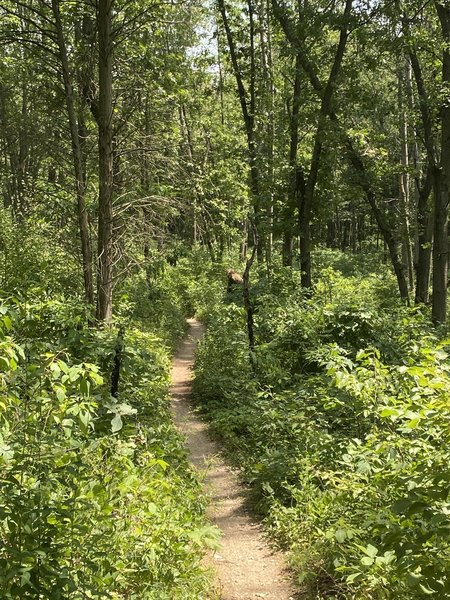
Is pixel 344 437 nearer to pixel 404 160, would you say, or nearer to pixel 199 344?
pixel 199 344

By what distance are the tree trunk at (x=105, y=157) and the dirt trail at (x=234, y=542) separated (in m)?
2.49

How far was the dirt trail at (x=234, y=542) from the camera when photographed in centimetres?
425

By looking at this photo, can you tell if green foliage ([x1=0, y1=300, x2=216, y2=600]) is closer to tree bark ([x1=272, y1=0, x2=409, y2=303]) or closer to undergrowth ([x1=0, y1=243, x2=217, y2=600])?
undergrowth ([x1=0, y1=243, x2=217, y2=600])

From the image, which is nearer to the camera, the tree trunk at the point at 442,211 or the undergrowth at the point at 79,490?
the undergrowth at the point at 79,490

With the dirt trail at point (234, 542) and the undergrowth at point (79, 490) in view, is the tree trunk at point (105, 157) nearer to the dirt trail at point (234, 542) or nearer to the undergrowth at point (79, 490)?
the undergrowth at point (79, 490)

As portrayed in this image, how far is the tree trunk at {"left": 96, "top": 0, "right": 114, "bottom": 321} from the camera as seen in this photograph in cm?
693

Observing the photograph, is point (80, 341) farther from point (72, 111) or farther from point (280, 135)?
point (280, 135)

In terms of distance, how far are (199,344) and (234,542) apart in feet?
23.4

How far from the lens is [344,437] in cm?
563

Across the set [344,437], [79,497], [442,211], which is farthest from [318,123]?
[79,497]

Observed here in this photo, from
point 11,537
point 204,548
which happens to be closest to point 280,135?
point 204,548

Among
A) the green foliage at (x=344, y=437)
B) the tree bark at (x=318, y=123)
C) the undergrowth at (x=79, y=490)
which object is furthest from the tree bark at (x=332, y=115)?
the undergrowth at (x=79, y=490)

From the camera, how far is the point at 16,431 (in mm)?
3271

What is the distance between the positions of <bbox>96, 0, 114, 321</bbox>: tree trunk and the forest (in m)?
0.03
